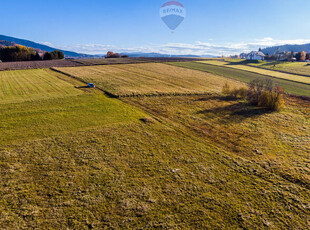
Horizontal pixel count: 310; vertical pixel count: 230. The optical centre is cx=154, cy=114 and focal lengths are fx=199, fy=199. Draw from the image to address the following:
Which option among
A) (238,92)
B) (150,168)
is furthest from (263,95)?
(150,168)

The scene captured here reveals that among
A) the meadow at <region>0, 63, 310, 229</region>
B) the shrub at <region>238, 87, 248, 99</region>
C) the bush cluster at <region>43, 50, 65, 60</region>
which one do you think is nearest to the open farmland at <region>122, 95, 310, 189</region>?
the meadow at <region>0, 63, 310, 229</region>

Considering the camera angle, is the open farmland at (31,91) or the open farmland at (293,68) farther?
the open farmland at (293,68)

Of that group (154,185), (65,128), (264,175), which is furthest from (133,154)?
(264,175)

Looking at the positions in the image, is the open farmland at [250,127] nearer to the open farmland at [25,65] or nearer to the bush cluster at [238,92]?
the bush cluster at [238,92]

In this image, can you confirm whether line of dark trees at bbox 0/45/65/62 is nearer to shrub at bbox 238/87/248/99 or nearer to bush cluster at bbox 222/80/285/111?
shrub at bbox 238/87/248/99

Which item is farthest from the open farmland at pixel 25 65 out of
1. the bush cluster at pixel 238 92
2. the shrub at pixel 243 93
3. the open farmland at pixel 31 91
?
the shrub at pixel 243 93

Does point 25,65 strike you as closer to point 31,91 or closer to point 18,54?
point 18,54
